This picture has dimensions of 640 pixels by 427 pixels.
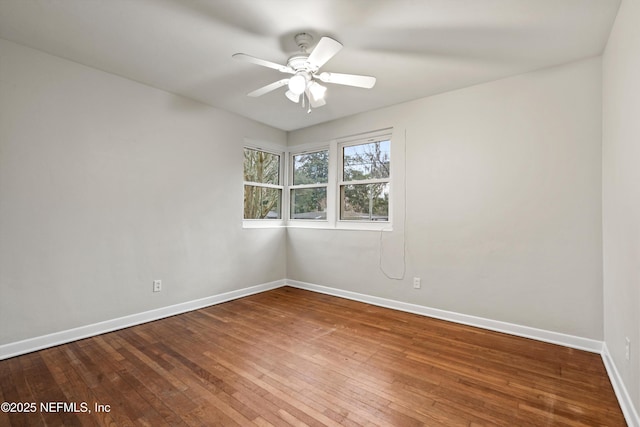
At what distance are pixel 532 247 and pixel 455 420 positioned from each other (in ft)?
6.01

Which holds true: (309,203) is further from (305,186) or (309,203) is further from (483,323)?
(483,323)

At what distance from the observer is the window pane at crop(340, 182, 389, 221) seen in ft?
12.4

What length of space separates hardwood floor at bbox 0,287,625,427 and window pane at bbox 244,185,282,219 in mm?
1777

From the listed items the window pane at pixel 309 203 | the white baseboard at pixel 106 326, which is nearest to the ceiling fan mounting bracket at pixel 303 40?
the window pane at pixel 309 203

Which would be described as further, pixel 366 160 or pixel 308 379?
pixel 366 160

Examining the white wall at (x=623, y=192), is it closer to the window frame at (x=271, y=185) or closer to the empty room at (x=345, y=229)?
the empty room at (x=345, y=229)

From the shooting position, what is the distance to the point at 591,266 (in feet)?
8.04

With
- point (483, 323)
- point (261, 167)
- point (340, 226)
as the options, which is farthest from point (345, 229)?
point (483, 323)

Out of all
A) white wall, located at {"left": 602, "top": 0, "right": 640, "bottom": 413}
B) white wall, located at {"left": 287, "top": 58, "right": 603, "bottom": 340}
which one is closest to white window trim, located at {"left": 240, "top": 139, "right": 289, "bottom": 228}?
white wall, located at {"left": 287, "top": 58, "right": 603, "bottom": 340}

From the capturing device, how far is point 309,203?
4586 mm

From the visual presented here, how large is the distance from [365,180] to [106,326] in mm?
3275

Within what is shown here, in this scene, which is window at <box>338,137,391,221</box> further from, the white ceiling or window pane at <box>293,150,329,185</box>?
the white ceiling

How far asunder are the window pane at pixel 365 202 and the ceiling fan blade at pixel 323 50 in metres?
2.00

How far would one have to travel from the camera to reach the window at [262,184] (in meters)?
4.28
